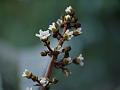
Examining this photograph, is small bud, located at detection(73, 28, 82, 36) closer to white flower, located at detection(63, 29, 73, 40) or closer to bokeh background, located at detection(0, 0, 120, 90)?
white flower, located at detection(63, 29, 73, 40)

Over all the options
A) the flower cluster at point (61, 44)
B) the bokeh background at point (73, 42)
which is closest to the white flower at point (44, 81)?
the flower cluster at point (61, 44)

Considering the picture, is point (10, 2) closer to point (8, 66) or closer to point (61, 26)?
point (8, 66)

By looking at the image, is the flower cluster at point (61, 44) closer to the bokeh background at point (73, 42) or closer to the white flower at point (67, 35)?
the white flower at point (67, 35)

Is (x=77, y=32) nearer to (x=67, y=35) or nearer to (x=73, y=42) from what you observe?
(x=67, y=35)

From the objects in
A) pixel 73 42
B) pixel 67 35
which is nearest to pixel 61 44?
pixel 67 35

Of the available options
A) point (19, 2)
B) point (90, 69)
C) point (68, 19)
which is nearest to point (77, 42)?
point (90, 69)

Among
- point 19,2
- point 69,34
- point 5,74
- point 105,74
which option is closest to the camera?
point 69,34

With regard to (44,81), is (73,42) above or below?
above

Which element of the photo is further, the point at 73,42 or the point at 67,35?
the point at 73,42

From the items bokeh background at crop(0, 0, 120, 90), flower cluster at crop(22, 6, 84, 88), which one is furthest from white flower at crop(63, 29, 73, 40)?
bokeh background at crop(0, 0, 120, 90)
